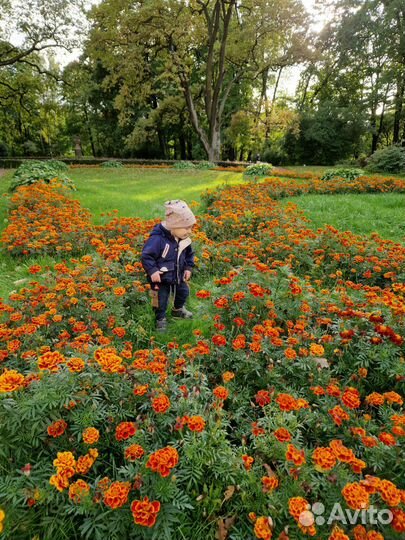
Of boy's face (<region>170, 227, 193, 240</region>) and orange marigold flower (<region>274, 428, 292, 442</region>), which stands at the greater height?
boy's face (<region>170, 227, 193, 240</region>)

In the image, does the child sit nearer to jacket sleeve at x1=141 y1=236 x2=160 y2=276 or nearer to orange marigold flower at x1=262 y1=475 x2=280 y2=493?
jacket sleeve at x1=141 y1=236 x2=160 y2=276

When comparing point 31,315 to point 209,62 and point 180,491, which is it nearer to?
point 180,491

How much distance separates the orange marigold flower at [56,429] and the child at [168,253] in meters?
1.86

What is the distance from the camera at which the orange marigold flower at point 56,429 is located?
1.63 m

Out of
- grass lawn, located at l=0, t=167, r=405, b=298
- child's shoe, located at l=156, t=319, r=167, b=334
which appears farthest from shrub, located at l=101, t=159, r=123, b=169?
child's shoe, located at l=156, t=319, r=167, b=334

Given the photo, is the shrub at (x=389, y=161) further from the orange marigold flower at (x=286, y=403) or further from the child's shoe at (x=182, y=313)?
the orange marigold flower at (x=286, y=403)

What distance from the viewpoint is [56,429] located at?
1649 mm

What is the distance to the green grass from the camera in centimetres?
691

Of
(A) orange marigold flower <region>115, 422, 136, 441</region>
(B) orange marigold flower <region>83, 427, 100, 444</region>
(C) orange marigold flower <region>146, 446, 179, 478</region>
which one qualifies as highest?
(B) orange marigold flower <region>83, 427, 100, 444</region>

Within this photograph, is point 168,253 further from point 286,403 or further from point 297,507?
point 297,507

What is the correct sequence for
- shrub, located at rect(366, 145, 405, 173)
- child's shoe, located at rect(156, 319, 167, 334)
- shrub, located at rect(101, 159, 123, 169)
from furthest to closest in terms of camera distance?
1. shrub, located at rect(101, 159, 123, 169)
2. shrub, located at rect(366, 145, 405, 173)
3. child's shoe, located at rect(156, 319, 167, 334)

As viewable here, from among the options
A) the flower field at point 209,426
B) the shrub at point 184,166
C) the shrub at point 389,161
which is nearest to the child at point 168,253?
the flower field at point 209,426

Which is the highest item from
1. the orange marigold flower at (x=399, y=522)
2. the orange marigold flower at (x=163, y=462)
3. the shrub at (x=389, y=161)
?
the shrub at (x=389, y=161)

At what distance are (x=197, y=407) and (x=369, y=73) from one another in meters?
34.2
